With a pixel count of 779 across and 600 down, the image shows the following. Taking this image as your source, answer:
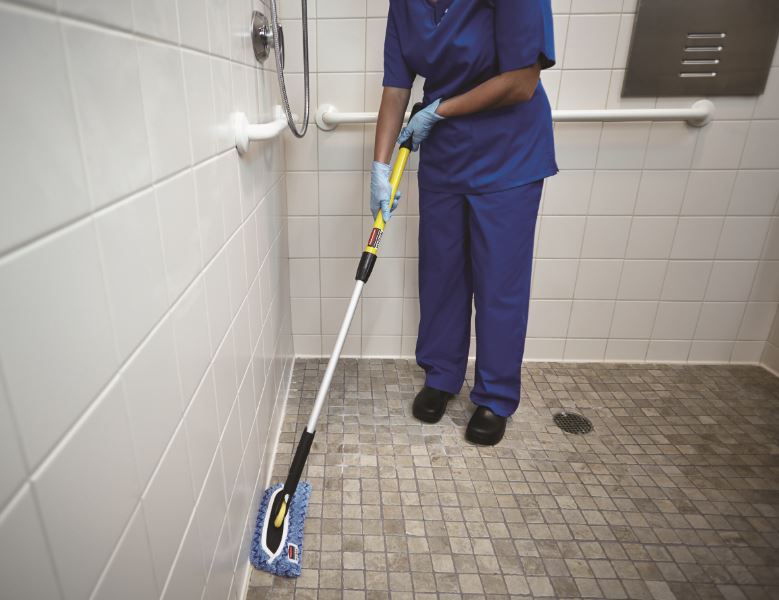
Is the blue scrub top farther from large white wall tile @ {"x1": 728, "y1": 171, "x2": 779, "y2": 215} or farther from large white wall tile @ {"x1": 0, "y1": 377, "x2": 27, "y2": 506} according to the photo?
large white wall tile @ {"x1": 0, "y1": 377, "x2": 27, "y2": 506}

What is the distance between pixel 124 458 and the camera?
16.7 inches

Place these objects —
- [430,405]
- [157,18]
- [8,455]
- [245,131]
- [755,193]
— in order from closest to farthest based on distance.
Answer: [8,455] < [157,18] < [245,131] < [430,405] < [755,193]

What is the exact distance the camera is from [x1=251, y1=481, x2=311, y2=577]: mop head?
0.96 m

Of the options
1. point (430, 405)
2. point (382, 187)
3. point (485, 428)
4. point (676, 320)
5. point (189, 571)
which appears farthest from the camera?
point (676, 320)

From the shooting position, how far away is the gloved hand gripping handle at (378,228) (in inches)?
45.6

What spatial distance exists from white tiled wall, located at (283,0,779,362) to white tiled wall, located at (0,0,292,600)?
720 mm

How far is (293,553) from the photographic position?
0.98 metres

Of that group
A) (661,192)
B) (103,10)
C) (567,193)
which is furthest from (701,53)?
(103,10)

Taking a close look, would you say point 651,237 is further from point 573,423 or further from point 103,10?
point 103,10

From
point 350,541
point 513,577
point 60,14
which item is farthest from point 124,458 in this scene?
point 513,577

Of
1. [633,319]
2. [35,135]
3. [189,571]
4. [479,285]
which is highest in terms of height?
[35,135]

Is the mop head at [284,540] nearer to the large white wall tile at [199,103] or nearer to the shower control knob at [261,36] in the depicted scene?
the large white wall tile at [199,103]

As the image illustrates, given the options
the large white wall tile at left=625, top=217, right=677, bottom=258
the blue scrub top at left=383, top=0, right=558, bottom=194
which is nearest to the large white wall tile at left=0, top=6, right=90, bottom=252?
the blue scrub top at left=383, top=0, right=558, bottom=194

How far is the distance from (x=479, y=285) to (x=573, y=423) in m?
Answer: 0.54
